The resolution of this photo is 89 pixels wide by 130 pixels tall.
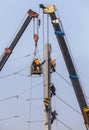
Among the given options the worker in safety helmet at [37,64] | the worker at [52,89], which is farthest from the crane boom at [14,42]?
the worker at [52,89]

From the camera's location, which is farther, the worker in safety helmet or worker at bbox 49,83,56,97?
the worker in safety helmet

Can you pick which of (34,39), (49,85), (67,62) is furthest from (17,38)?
(49,85)

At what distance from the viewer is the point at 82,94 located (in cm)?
5344

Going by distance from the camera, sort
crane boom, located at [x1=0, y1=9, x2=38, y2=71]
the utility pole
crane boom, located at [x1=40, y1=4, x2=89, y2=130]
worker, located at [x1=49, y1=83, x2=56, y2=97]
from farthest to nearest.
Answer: crane boom, located at [x1=0, y1=9, x2=38, y2=71], crane boom, located at [x1=40, y1=4, x2=89, y2=130], worker, located at [x1=49, y1=83, x2=56, y2=97], the utility pole

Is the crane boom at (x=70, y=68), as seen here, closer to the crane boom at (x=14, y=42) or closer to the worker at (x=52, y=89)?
the worker at (x=52, y=89)

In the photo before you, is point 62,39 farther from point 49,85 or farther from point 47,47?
point 49,85

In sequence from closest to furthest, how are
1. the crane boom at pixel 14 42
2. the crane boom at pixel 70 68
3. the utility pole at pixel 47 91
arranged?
the utility pole at pixel 47 91 < the crane boom at pixel 70 68 < the crane boom at pixel 14 42

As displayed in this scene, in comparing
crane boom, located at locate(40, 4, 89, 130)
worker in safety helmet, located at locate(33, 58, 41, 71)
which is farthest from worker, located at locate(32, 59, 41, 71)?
crane boom, located at locate(40, 4, 89, 130)

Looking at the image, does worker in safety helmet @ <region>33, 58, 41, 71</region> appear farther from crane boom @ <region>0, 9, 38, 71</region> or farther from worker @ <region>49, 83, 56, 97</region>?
crane boom @ <region>0, 9, 38, 71</region>

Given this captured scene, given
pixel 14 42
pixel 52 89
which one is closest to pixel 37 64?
pixel 52 89

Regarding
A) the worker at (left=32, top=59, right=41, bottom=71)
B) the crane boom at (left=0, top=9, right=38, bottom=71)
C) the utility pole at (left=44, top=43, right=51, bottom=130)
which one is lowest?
the utility pole at (left=44, top=43, right=51, bottom=130)

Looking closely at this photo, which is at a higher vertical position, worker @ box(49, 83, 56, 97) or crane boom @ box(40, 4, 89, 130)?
crane boom @ box(40, 4, 89, 130)

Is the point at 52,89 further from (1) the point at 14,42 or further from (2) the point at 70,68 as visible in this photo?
(1) the point at 14,42

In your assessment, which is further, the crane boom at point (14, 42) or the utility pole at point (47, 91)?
the crane boom at point (14, 42)
